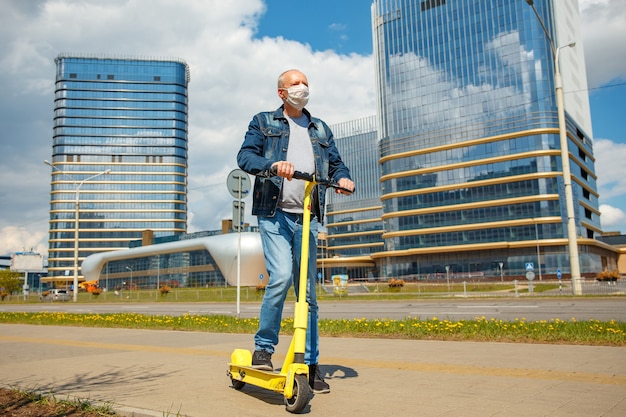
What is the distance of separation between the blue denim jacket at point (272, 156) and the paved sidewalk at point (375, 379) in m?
1.42

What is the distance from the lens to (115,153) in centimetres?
13538

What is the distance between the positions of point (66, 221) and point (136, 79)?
41.7 metres

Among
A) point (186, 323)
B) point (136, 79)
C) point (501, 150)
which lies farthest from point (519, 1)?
point (136, 79)

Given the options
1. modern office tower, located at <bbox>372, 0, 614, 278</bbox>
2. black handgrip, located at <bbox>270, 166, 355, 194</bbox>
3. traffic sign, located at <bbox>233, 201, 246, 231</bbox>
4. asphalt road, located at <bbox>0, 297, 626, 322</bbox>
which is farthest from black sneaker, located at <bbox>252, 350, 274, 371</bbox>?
modern office tower, located at <bbox>372, 0, 614, 278</bbox>

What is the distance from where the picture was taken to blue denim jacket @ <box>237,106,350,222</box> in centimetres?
386

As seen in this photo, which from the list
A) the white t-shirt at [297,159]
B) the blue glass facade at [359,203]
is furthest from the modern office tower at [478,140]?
the white t-shirt at [297,159]

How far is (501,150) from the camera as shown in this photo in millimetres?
69562

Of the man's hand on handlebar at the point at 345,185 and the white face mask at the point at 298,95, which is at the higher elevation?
the white face mask at the point at 298,95

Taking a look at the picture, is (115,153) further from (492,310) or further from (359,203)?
(492,310)

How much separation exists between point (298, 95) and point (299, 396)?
2263mm

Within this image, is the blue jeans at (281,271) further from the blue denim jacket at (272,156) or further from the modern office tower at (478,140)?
the modern office tower at (478,140)

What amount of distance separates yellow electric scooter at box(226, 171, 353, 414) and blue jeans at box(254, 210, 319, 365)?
0.22 meters

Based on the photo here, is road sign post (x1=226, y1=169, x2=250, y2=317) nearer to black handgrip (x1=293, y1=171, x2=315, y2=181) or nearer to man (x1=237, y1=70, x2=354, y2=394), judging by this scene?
man (x1=237, y1=70, x2=354, y2=394)

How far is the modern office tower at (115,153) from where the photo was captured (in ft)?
434
